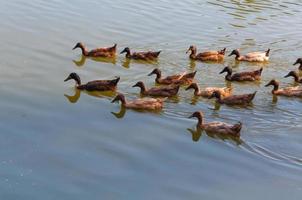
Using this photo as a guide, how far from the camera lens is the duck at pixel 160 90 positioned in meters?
15.9

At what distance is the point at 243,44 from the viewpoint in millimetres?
21406

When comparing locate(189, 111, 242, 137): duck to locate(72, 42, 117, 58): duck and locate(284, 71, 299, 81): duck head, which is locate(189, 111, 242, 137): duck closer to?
locate(284, 71, 299, 81): duck head

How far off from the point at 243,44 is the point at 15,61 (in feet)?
26.6

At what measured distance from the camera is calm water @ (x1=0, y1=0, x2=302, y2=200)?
11258 millimetres

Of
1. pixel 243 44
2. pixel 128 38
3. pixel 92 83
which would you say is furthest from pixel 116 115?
pixel 243 44

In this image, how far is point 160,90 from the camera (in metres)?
16.0

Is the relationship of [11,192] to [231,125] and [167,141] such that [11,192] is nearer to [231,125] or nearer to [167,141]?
[167,141]

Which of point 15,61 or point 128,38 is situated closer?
point 15,61

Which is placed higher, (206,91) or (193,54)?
(193,54)

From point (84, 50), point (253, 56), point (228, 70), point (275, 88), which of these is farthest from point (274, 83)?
point (84, 50)

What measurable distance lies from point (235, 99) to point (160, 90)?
1915 mm

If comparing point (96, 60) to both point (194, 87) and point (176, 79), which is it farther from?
point (194, 87)

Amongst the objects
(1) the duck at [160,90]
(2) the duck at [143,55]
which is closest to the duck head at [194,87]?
(1) the duck at [160,90]

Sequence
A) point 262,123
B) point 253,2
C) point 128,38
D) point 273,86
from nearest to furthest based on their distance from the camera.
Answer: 1. point 262,123
2. point 273,86
3. point 128,38
4. point 253,2
